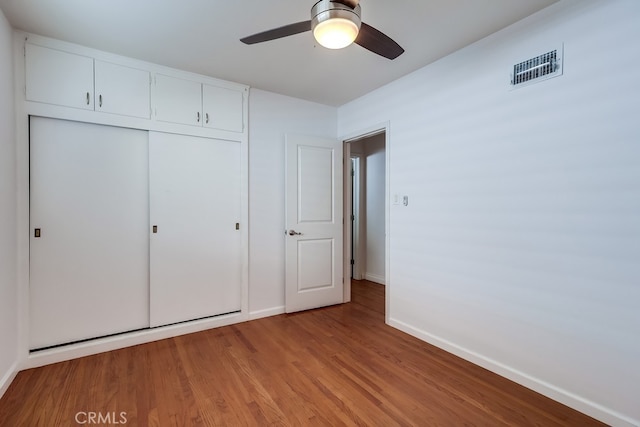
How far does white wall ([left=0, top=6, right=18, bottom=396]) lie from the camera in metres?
1.92

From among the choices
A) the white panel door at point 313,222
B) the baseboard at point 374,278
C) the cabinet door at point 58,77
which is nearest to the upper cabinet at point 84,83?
the cabinet door at point 58,77

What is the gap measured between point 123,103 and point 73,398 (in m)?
2.22

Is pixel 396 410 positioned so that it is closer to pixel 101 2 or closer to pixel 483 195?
pixel 483 195

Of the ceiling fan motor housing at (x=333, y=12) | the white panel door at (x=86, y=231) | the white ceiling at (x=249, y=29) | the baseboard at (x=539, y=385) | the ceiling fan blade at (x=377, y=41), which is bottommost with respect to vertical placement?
the baseboard at (x=539, y=385)

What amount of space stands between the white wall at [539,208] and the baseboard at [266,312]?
144 centimetres

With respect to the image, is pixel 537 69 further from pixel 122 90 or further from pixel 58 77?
pixel 58 77

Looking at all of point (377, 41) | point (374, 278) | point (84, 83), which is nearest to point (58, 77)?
Answer: point (84, 83)

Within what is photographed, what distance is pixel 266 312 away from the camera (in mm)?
3312

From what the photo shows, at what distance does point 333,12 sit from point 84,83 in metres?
2.17

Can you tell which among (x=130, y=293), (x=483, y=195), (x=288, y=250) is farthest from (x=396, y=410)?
(x=130, y=293)

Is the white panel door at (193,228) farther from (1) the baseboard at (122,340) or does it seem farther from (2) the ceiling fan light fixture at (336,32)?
(2) the ceiling fan light fixture at (336,32)

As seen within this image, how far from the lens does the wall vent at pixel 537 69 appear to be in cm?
187

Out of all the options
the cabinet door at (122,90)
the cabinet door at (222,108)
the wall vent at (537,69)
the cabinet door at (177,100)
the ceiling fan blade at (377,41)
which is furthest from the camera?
the cabinet door at (222,108)

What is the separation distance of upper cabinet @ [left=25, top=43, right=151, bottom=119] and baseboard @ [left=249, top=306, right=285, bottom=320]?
2.21 meters
